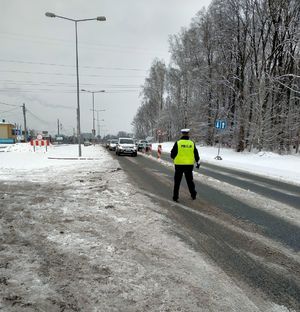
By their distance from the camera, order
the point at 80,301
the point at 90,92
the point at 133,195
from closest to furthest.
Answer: the point at 80,301 < the point at 133,195 < the point at 90,92

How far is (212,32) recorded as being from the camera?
112ft

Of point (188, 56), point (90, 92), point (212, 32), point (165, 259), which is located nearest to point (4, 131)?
point (90, 92)

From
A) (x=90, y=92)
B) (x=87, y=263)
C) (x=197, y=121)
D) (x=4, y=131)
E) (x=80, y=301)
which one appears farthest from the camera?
(x=4, y=131)

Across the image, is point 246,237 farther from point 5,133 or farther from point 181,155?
point 5,133

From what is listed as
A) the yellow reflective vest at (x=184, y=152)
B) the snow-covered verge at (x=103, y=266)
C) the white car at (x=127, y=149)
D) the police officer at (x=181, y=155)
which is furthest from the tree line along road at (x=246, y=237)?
the white car at (x=127, y=149)

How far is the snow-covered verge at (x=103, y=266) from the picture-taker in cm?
308

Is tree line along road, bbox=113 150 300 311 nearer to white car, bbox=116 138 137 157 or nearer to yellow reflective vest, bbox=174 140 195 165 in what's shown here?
yellow reflective vest, bbox=174 140 195 165

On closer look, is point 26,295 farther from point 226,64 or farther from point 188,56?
point 188,56

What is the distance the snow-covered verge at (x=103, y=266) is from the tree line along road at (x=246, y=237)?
251 mm

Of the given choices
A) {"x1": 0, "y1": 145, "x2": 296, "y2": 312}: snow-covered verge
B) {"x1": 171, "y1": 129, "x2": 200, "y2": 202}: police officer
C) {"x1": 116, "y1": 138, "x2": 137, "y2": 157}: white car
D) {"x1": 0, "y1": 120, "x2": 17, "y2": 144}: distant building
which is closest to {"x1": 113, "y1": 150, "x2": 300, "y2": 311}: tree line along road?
{"x1": 0, "y1": 145, "x2": 296, "y2": 312}: snow-covered verge

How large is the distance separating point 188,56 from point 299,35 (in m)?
17.7

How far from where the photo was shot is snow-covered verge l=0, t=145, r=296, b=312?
3.08 m

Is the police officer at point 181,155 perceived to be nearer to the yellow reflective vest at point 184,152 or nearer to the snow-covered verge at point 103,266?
the yellow reflective vest at point 184,152

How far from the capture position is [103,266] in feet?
12.7
